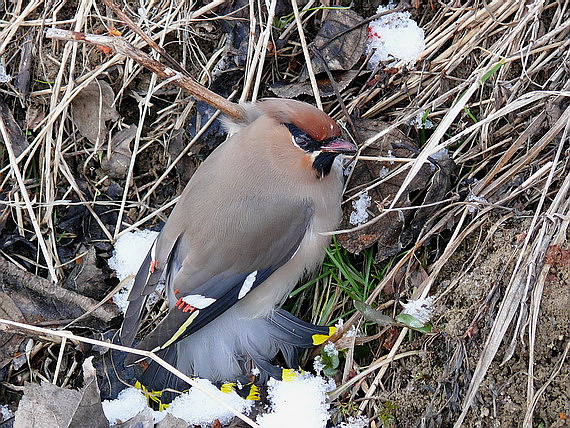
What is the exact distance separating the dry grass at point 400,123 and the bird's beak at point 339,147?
0.70 feet

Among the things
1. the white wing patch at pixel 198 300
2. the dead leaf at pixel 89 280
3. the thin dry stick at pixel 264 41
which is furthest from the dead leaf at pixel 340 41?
the dead leaf at pixel 89 280

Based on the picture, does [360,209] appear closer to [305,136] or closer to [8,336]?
[305,136]

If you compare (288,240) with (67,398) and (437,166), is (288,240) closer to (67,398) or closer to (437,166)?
(437,166)

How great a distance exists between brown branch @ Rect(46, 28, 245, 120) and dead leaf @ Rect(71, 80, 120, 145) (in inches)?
25.2

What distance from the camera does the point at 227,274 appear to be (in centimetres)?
328

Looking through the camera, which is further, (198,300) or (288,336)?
(288,336)

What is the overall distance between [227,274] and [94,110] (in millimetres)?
1304

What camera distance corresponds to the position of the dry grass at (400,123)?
295cm

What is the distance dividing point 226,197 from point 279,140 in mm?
365

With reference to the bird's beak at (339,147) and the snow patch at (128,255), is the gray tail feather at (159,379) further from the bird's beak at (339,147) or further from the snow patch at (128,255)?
the bird's beak at (339,147)

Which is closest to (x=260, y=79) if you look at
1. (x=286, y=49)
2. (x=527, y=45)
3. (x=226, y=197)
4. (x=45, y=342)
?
(x=286, y=49)

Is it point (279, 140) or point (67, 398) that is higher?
point (279, 140)

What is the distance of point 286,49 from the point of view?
3.76m

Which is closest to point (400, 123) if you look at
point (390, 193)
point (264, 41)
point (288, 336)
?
point (390, 193)
